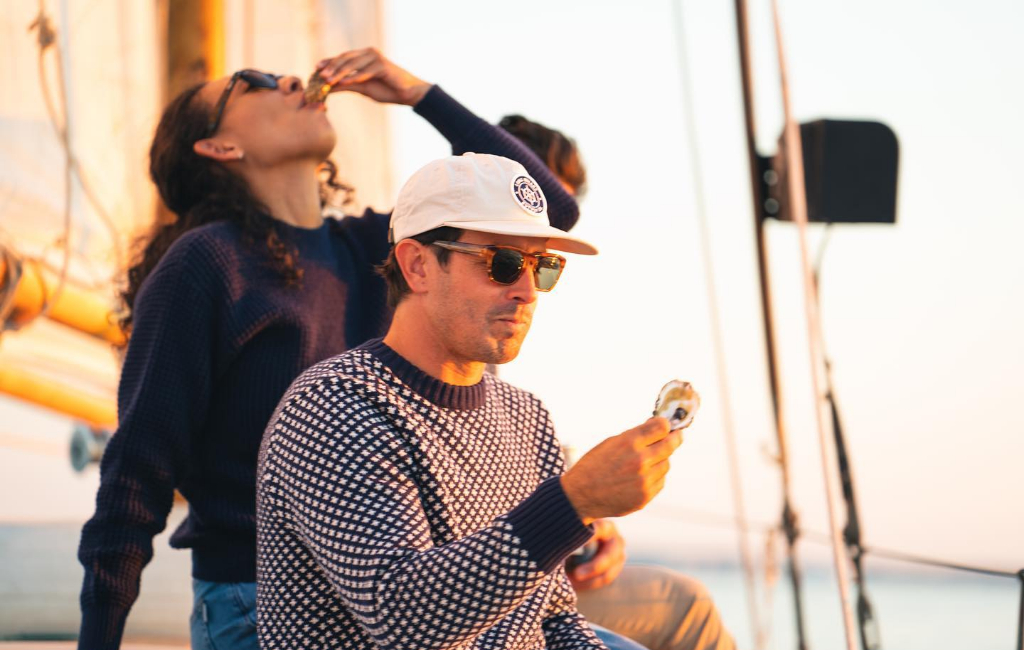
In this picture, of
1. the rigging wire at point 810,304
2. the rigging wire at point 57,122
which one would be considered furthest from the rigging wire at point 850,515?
the rigging wire at point 57,122

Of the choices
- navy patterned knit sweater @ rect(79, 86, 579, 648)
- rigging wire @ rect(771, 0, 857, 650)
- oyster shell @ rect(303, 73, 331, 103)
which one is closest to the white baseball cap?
navy patterned knit sweater @ rect(79, 86, 579, 648)

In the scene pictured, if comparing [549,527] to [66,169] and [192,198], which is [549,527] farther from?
[66,169]

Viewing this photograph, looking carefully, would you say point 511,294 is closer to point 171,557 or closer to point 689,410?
point 689,410

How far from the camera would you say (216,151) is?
223 cm

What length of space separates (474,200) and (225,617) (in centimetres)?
78

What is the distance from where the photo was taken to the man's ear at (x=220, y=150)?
2.23 metres

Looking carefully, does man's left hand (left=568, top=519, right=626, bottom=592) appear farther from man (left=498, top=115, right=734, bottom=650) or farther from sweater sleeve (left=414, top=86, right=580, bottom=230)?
sweater sleeve (left=414, top=86, right=580, bottom=230)

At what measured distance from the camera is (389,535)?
4.63 feet

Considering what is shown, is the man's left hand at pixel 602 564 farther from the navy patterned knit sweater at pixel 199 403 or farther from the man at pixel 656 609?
the navy patterned knit sweater at pixel 199 403

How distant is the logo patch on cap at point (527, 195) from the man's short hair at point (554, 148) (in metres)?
1.16

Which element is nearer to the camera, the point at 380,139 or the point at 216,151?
the point at 216,151

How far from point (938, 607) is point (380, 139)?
7.19 metres

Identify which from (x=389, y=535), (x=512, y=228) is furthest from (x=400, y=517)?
(x=512, y=228)

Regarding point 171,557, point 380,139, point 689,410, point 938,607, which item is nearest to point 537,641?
point 689,410
